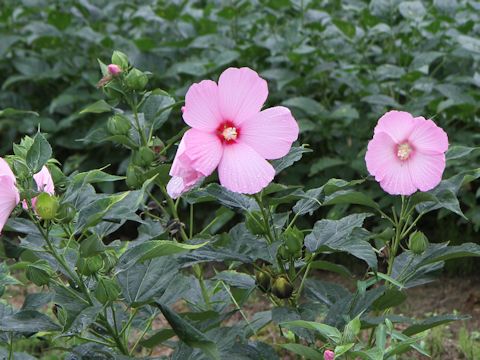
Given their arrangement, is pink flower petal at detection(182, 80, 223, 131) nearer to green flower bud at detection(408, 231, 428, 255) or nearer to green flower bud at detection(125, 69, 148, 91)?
green flower bud at detection(125, 69, 148, 91)

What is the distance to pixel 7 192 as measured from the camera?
1474 mm

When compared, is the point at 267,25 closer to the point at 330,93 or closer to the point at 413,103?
the point at 330,93

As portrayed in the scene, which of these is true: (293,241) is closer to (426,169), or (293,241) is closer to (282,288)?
(282,288)

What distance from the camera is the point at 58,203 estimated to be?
154 centimetres

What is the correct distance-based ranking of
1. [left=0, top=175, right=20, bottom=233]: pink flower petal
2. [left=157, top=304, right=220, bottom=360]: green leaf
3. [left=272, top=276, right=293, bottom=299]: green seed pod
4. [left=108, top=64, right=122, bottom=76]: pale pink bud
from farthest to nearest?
[left=108, top=64, right=122, bottom=76]: pale pink bud → [left=272, top=276, right=293, bottom=299]: green seed pod → [left=157, top=304, right=220, bottom=360]: green leaf → [left=0, top=175, right=20, bottom=233]: pink flower petal

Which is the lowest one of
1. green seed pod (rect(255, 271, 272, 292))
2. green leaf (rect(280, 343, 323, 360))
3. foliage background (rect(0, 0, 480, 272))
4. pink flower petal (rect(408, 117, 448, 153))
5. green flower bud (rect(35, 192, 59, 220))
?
foliage background (rect(0, 0, 480, 272))

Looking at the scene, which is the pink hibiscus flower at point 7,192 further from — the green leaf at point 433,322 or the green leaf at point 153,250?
the green leaf at point 433,322

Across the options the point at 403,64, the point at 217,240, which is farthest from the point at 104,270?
the point at 403,64

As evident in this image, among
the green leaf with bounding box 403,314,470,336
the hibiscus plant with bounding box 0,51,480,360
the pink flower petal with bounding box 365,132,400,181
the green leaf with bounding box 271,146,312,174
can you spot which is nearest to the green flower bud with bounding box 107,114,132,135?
the hibiscus plant with bounding box 0,51,480,360

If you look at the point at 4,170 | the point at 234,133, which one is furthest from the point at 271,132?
the point at 4,170

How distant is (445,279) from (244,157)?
222 centimetres

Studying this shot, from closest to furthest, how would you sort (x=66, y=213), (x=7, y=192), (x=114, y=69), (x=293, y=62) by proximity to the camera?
(x=7, y=192) < (x=66, y=213) < (x=114, y=69) < (x=293, y=62)

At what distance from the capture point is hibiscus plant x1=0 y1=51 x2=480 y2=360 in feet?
5.02

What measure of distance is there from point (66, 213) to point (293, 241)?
404mm
